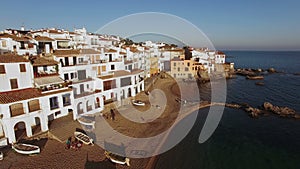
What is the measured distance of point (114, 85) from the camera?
3356cm

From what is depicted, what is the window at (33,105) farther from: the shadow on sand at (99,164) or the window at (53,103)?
the shadow on sand at (99,164)

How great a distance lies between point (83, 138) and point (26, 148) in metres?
5.67

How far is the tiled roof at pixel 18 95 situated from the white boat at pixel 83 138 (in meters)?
6.44

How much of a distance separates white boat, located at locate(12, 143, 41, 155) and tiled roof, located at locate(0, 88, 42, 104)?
474 cm

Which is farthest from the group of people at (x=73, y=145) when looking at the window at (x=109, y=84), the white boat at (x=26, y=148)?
the window at (x=109, y=84)

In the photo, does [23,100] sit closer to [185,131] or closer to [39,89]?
[39,89]

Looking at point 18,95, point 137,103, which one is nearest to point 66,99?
point 18,95

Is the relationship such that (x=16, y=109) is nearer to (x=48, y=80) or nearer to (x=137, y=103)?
(x=48, y=80)

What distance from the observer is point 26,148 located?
19.5 metres

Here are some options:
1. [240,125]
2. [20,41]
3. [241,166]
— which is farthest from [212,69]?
[20,41]

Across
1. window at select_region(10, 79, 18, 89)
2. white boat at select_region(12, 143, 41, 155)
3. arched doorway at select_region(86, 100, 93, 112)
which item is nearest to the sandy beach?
white boat at select_region(12, 143, 41, 155)

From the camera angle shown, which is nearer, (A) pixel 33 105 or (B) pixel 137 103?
(A) pixel 33 105

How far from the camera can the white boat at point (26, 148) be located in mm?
19142

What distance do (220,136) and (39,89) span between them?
26.4m
